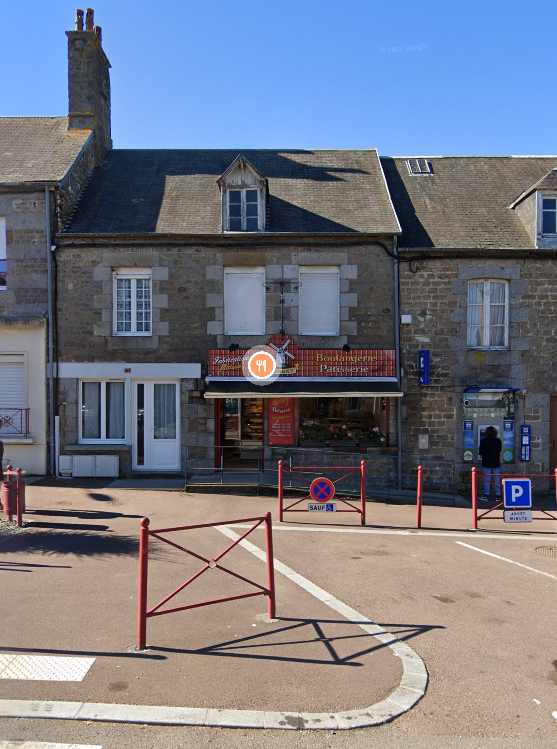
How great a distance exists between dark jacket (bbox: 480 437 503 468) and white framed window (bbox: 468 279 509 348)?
248 centimetres

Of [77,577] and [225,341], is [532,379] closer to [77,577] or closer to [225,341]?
[225,341]

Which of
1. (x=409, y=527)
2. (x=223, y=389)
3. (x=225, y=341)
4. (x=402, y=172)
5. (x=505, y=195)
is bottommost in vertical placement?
(x=409, y=527)

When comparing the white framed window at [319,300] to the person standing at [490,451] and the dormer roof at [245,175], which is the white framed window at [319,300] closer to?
the dormer roof at [245,175]

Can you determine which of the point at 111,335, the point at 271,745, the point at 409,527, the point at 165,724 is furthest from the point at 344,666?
the point at 111,335

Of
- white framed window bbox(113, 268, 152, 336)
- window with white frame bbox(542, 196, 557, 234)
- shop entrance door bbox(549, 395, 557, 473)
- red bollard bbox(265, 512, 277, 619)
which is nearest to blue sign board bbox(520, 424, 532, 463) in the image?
shop entrance door bbox(549, 395, 557, 473)

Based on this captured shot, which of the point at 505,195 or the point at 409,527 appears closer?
the point at 409,527

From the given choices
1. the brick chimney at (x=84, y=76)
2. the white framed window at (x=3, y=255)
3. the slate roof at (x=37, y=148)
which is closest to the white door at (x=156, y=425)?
the white framed window at (x=3, y=255)

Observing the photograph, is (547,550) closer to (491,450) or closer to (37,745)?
(491,450)

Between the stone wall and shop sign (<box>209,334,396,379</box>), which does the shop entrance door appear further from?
shop sign (<box>209,334,396,379</box>)

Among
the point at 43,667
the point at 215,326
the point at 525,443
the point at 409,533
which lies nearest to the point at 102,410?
the point at 215,326

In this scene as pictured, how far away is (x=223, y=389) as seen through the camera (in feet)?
40.1

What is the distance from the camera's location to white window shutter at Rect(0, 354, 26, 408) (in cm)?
1283

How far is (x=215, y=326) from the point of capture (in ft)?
42.0

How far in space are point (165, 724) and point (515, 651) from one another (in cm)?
319
